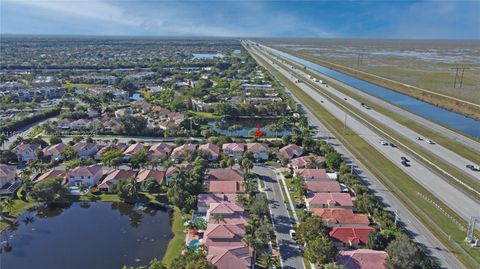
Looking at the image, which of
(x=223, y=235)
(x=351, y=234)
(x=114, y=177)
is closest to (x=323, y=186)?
(x=351, y=234)

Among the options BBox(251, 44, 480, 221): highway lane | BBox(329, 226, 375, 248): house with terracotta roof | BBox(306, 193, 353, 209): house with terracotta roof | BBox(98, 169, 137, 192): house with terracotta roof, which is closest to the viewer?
BBox(329, 226, 375, 248): house with terracotta roof

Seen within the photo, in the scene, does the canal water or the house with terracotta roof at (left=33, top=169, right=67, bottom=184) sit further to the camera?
the canal water

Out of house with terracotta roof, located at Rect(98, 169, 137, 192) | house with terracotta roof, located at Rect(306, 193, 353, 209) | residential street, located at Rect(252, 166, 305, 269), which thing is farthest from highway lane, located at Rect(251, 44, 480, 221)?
house with terracotta roof, located at Rect(98, 169, 137, 192)

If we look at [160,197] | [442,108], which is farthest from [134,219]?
[442,108]

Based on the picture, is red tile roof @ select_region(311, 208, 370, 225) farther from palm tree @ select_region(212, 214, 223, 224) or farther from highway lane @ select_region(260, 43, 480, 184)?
highway lane @ select_region(260, 43, 480, 184)

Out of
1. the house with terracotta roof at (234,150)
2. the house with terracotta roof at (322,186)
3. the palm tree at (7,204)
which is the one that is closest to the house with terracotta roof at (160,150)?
the house with terracotta roof at (234,150)
